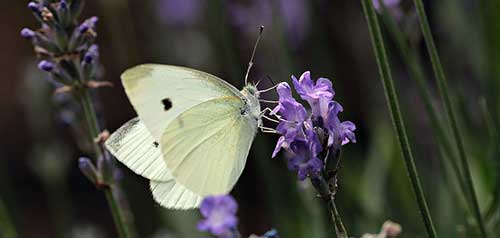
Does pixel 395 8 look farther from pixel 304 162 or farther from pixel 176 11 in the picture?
pixel 176 11

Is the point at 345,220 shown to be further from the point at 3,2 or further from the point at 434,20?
the point at 3,2

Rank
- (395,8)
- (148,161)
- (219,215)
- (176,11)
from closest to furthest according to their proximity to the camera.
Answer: (219,215) < (148,161) < (395,8) < (176,11)

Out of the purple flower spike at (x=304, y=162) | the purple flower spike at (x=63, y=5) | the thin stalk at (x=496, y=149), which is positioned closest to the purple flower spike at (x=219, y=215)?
the purple flower spike at (x=304, y=162)

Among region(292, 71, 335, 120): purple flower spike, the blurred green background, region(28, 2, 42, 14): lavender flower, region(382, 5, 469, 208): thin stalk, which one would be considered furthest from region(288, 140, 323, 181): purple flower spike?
the blurred green background

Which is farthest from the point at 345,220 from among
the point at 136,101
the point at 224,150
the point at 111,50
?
the point at 111,50

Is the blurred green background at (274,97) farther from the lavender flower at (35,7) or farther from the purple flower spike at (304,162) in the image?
the purple flower spike at (304,162)

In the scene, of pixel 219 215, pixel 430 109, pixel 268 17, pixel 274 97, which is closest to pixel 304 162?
pixel 219 215

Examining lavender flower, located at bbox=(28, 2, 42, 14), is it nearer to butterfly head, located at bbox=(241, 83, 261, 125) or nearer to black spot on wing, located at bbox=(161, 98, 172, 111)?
black spot on wing, located at bbox=(161, 98, 172, 111)
